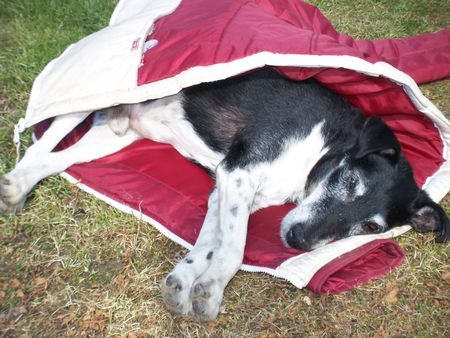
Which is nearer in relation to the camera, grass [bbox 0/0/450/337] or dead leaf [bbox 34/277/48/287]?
grass [bbox 0/0/450/337]

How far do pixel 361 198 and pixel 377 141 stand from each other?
425mm

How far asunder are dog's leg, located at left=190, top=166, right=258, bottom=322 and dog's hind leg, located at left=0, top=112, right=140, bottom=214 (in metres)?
1.05

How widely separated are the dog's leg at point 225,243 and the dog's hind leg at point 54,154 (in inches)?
41.2

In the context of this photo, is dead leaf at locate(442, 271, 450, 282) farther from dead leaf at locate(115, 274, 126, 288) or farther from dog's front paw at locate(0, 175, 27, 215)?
dog's front paw at locate(0, 175, 27, 215)

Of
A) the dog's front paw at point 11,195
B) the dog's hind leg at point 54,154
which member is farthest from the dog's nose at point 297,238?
the dog's front paw at point 11,195

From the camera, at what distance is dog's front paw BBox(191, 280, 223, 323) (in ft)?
10.5

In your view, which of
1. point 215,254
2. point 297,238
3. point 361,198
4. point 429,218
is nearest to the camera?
point 215,254

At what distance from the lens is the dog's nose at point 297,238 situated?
12.1 ft

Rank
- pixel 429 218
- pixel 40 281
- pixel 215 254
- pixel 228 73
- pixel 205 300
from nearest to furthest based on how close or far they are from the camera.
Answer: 1. pixel 205 300
2. pixel 40 281
3. pixel 215 254
4. pixel 228 73
5. pixel 429 218

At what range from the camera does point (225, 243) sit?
3492 millimetres

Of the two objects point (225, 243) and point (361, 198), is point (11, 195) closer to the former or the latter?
point (225, 243)

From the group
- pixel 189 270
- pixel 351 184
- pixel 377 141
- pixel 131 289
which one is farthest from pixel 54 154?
pixel 377 141

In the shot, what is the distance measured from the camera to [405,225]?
160 inches

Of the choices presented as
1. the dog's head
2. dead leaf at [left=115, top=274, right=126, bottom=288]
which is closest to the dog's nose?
the dog's head
